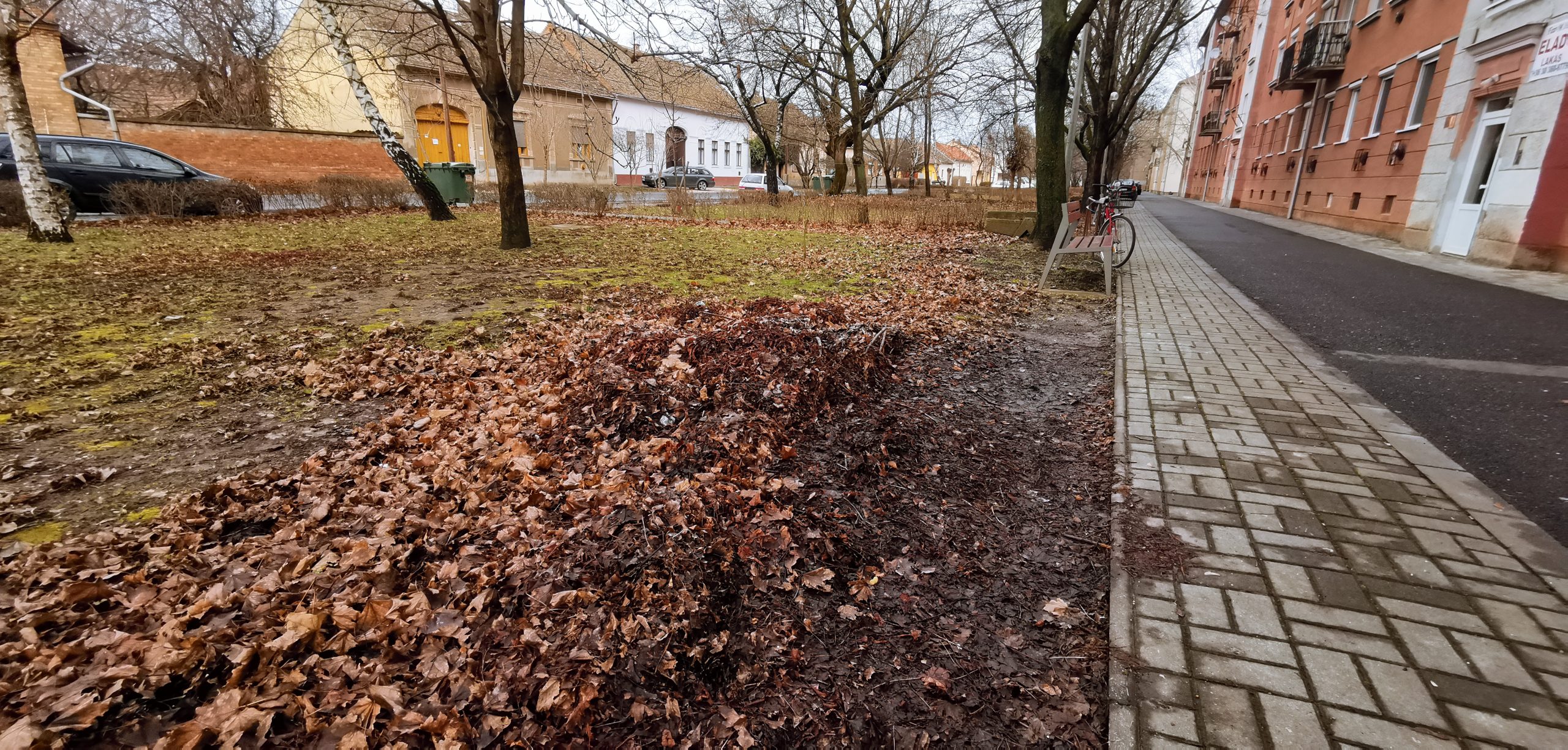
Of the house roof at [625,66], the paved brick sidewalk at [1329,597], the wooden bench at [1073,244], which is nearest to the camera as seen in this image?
the paved brick sidewalk at [1329,597]

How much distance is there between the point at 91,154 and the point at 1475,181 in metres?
→ 26.3

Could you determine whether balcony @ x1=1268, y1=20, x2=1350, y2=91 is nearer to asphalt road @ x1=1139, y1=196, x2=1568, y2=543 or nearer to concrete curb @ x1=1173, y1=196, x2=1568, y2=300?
concrete curb @ x1=1173, y1=196, x2=1568, y2=300

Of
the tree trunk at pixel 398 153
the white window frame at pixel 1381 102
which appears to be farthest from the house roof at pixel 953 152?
the tree trunk at pixel 398 153

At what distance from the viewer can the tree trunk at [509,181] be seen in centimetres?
1005

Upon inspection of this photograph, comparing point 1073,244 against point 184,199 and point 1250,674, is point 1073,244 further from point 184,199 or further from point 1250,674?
point 184,199

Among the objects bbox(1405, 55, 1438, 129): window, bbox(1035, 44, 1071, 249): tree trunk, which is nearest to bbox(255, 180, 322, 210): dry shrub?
bbox(1035, 44, 1071, 249): tree trunk

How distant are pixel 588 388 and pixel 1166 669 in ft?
10.0

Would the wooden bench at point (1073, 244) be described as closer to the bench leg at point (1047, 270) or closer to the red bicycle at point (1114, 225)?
the bench leg at point (1047, 270)

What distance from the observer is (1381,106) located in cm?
1594

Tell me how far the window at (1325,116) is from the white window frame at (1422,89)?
5407 millimetres

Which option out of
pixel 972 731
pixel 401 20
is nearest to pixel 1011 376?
pixel 972 731

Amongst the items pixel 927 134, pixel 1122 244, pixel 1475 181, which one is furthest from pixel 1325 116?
pixel 1122 244

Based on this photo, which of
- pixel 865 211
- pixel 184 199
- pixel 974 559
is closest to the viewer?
pixel 974 559

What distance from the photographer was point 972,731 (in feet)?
6.20
